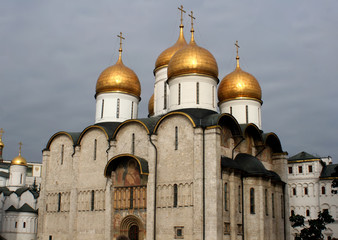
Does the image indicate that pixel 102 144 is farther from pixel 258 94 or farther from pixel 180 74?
pixel 258 94

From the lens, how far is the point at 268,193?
21734 mm

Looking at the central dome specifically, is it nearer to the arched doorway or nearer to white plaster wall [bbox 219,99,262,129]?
white plaster wall [bbox 219,99,262,129]

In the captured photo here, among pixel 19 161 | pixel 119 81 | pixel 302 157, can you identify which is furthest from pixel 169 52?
pixel 19 161

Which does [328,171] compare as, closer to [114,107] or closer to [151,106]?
[151,106]

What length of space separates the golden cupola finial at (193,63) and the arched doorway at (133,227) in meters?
7.50

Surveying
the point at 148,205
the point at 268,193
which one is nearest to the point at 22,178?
the point at 148,205

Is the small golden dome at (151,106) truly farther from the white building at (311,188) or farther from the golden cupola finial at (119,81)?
the white building at (311,188)

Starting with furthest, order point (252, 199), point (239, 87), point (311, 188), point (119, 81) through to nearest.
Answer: point (311, 188) < point (119, 81) < point (239, 87) < point (252, 199)

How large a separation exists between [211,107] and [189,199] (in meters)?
5.26

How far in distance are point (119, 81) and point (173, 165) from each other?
7.74 metres

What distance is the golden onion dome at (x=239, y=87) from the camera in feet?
83.5

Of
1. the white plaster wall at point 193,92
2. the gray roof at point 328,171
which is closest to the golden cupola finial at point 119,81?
the white plaster wall at point 193,92

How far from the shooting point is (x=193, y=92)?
22.3m

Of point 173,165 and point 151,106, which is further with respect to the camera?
point 151,106
